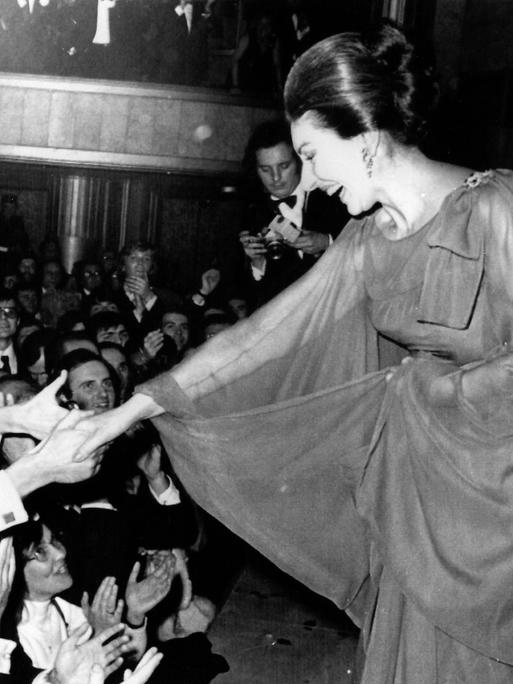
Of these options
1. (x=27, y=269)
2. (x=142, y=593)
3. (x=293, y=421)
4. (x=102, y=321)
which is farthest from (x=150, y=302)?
(x=293, y=421)

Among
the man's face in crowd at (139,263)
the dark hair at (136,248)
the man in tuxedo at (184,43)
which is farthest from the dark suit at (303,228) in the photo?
the man in tuxedo at (184,43)

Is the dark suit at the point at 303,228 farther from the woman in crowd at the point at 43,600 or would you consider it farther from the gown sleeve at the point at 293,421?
the gown sleeve at the point at 293,421

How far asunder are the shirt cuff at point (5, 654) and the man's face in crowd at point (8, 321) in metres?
3.31

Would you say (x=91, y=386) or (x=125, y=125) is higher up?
(x=125, y=125)

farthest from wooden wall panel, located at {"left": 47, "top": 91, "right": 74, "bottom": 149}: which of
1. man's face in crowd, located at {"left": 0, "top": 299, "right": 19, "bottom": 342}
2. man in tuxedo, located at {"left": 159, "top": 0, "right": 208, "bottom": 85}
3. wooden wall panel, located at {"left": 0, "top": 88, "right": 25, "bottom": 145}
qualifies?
man's face in crowd, located at {"left": 0, "top": 299, "right": 19, "bottom": 342}

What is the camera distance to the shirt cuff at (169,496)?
3922 mm

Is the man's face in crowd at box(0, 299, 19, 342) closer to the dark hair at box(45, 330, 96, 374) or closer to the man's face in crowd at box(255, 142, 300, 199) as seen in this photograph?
the dark hair at box(45, 330, 96, 374)

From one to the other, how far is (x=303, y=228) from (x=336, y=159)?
2.39m

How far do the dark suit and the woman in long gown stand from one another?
2.15 metres

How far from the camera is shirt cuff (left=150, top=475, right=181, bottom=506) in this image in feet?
12.9

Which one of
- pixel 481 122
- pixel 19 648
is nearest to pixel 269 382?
pixel 19 648

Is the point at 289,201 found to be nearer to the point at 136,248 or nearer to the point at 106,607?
the point at 106,607

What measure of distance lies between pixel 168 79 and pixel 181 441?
7.03 metres

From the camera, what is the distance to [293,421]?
7.13 ft
